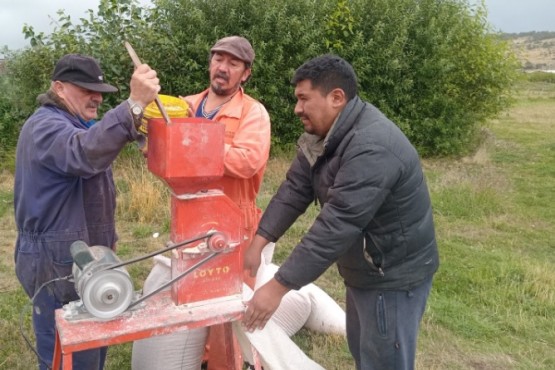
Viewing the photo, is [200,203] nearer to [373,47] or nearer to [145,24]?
[145,24]

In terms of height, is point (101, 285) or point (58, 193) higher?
point (58, 193)

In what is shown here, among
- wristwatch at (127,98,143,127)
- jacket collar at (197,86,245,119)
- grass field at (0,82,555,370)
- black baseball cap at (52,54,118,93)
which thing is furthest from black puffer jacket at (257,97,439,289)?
grass field at (0,82,555,370)

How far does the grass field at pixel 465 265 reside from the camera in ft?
12.9

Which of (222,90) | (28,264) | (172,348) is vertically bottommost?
(172,348)

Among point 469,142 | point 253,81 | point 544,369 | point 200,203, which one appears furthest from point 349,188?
point 469,142

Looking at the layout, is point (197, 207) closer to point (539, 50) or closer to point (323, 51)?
point (323, 51)

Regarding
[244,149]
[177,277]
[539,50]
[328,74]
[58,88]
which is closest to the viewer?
[177,277]

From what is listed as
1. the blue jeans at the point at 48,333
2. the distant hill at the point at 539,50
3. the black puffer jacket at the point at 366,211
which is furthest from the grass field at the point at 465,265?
the distant hill at the point at 539,50

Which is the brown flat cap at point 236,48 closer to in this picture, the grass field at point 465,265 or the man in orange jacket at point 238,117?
the man in orange jacket at point 238,117

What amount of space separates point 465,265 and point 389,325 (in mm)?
3276

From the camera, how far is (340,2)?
33.1 ft

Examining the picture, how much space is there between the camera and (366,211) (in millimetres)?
2303

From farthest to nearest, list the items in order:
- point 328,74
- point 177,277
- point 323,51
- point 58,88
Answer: point 323,51 → point 58,88 → point 328,74 → point 177,277

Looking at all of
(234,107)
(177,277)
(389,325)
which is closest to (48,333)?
(177,277)
